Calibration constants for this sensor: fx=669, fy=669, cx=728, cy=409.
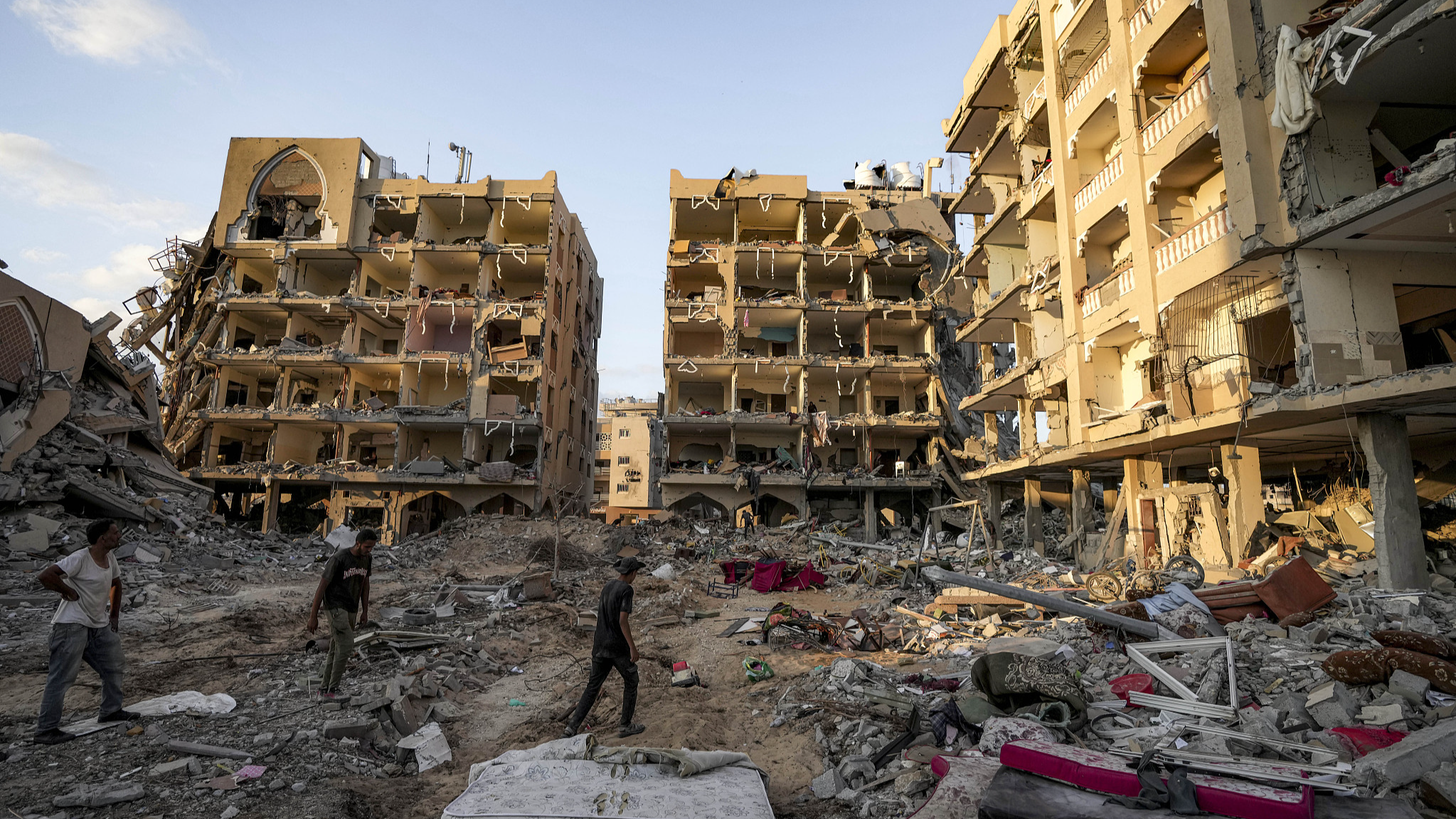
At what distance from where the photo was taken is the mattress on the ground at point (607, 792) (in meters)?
4.02

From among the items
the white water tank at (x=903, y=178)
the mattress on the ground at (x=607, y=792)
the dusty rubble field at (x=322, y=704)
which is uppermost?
the white water tank at (x=903, y=178)

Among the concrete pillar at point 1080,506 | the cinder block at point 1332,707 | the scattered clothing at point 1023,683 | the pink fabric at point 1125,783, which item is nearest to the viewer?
the pink fabric at point 1125,783

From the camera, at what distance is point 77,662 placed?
233 inches

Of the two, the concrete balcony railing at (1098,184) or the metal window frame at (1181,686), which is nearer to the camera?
the metal window frame at (1181,686)

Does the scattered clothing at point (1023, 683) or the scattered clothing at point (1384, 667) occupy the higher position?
the scattered clothing at point (1384, 667)

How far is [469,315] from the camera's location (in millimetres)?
33406

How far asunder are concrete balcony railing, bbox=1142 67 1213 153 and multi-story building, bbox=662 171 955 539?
17520 mm

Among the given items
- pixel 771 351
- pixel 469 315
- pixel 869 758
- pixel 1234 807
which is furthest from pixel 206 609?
pixel 771 351

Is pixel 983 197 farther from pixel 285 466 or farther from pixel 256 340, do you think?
pixel 256 340

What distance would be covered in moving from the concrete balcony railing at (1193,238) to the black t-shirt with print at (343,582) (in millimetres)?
14438

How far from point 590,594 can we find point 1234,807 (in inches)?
522

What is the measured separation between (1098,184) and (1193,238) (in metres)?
4.44

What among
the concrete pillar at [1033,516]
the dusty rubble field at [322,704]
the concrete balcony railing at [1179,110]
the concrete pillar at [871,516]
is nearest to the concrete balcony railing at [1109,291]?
the concrete balcony railing at [1179,110]

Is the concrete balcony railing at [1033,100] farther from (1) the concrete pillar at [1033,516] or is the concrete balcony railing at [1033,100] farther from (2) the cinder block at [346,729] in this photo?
(2) the cinder block at [346,729]
